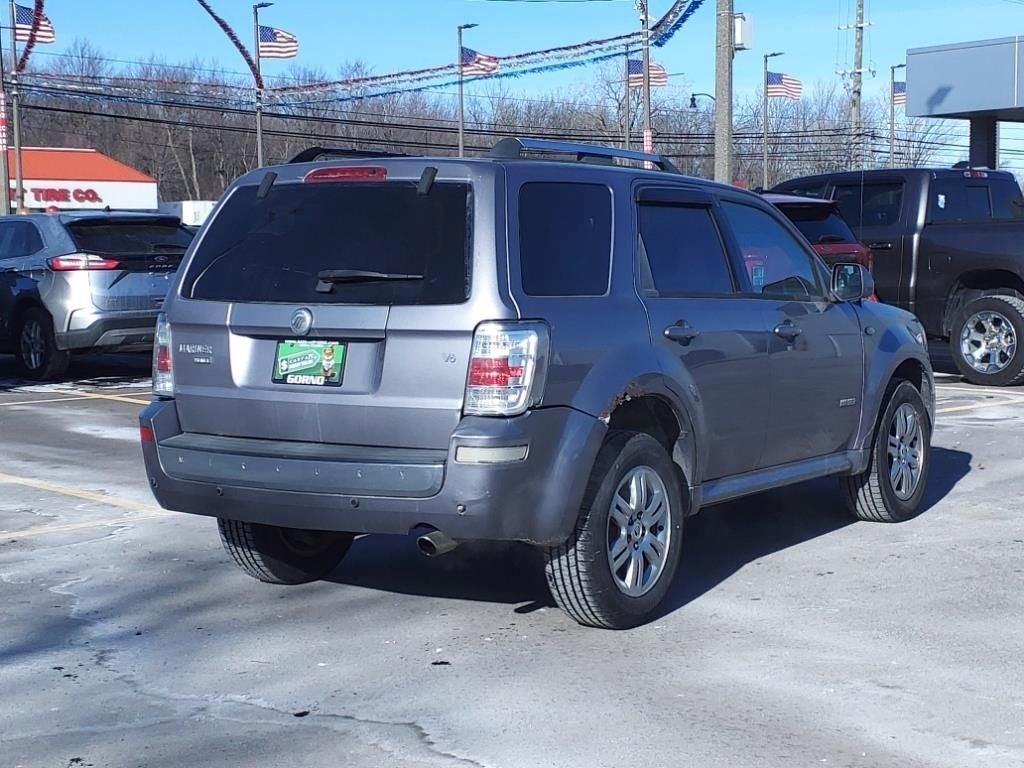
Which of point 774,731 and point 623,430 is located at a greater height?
point 623,430

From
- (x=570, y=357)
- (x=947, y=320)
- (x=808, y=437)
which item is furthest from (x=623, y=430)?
(x=947, y=320)

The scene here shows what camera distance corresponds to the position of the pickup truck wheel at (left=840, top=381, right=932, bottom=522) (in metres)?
7.45

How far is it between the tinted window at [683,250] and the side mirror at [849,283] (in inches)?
40.0

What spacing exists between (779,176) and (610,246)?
231 feet

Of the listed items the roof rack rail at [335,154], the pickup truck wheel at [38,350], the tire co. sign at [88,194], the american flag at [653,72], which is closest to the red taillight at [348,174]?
the roof rack rail at [335,154]

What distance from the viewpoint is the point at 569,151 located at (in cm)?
606

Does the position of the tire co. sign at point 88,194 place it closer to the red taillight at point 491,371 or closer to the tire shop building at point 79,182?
the tire shop building at point 79,182

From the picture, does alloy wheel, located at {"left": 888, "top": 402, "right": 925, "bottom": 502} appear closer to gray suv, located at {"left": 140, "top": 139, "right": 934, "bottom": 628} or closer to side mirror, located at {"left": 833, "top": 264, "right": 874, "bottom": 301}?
side mirror, located at {"left": 833, "top": 264, "right": 874, "bottom": 301}

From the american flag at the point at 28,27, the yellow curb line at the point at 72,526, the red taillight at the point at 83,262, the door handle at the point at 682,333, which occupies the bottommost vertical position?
the yellow curb line at the point at 72,526

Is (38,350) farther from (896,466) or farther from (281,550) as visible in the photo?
(896,466)

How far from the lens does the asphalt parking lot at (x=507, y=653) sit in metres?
4.35

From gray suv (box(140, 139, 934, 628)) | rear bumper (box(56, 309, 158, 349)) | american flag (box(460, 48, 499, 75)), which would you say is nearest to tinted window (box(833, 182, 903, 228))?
rear bumper (box(56, 309, 158, 349))

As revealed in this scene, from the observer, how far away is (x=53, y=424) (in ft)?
38.2

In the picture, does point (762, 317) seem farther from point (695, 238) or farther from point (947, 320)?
Result: point (947, 320)
